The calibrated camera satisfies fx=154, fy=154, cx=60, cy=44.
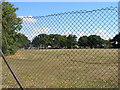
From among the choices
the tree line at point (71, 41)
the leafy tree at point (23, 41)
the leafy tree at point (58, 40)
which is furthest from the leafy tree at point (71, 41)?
the leafy tree at point (23, 41)

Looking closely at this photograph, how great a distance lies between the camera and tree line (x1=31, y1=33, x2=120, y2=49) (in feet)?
8.94

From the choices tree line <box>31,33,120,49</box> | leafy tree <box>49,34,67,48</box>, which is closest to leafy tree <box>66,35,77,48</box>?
tree line <box>31,33,120,49</box>

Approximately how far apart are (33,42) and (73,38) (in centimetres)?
106

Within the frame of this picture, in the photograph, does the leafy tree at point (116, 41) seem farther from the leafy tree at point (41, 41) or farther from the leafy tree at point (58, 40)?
the leafy tree at point (41, 41)

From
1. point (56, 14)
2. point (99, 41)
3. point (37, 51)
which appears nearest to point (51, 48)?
point (37, 51)

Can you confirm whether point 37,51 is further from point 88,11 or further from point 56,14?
A: point 88,11

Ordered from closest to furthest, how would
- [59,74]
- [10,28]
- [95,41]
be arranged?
[95,41], [10,28], [59,74]

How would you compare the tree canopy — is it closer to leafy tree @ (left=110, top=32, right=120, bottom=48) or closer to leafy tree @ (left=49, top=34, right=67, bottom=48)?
leafy tree @ (left=49, top=34, right=67, bottom=48)

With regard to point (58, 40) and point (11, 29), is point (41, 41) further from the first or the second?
point (11, 29)

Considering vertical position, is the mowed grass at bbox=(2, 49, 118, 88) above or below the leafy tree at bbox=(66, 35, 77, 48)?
below

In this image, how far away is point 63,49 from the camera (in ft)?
11.0

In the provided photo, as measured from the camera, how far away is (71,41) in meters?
3.15

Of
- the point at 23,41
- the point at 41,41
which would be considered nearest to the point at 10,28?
the point at 23,41

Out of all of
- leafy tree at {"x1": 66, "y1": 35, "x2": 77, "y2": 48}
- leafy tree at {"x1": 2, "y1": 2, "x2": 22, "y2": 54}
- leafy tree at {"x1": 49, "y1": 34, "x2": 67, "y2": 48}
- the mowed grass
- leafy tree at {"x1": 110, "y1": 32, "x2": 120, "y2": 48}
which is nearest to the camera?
leafy tree at {"x1": 110, "y1": 32, "x2": 120, "y2": 48}
